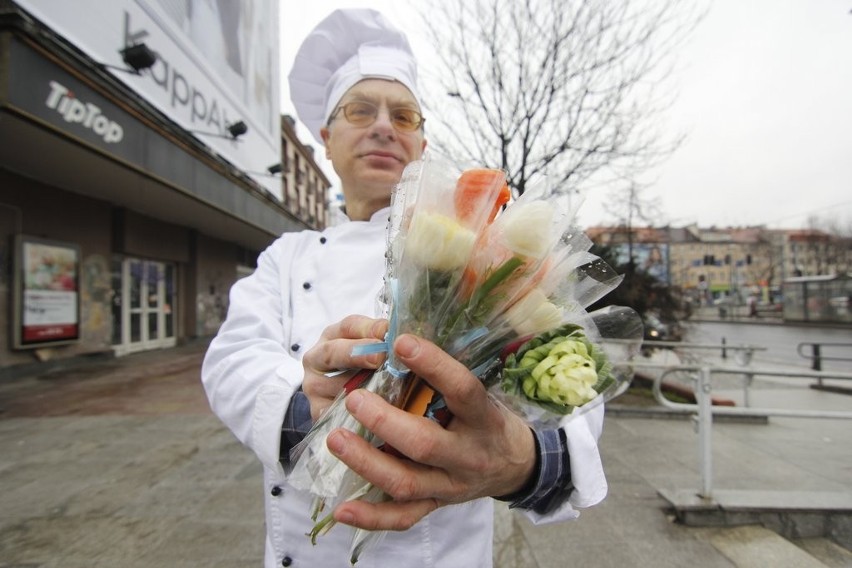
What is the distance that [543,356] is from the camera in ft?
2.09

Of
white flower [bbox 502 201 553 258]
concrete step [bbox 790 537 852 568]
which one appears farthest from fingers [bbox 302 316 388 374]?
concrete step [bbox 790 537 852 568]

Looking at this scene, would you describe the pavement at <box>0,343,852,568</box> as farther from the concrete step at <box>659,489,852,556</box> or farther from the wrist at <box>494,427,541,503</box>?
the wrist at <box>494,427,541,503</box>

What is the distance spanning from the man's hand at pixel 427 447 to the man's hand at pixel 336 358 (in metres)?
0.10

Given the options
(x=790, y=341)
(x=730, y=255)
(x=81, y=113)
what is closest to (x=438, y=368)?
(x=81, y=113)

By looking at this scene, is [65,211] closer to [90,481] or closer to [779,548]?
[90,481]

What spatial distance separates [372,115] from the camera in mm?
1305

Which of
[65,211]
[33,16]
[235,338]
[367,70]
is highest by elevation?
[33,16]

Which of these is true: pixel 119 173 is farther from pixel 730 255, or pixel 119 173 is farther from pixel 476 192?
pixel 730 255

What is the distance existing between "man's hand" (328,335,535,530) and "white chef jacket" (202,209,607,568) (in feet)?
1.01

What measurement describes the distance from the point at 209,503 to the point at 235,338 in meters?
2.72

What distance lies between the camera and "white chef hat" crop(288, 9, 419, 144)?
4.50 feet

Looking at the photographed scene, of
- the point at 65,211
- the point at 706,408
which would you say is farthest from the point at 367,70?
the point at 65,211

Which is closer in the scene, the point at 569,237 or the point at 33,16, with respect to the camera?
the point at 569,237

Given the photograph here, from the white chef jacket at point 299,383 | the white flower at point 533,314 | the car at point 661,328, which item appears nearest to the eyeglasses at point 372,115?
the white chef jacket at point 299,383
